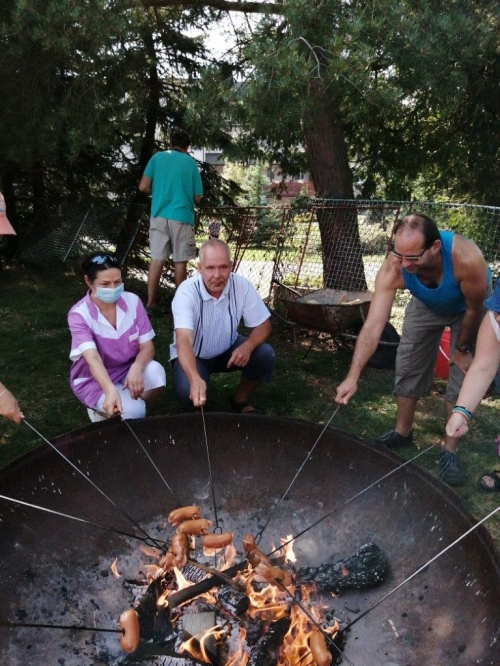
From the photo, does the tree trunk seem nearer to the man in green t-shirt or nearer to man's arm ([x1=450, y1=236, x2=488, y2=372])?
the man in green t-shirt

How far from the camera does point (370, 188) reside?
728cm

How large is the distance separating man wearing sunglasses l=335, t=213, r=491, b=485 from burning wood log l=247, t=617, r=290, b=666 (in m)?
1.08

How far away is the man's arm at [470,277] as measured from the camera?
3166mm

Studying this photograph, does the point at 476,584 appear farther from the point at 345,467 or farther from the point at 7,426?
the point at 7,426

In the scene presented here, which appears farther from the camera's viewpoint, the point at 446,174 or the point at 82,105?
the point at 446,174

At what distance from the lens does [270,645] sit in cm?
224

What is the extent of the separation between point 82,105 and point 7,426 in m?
2.96

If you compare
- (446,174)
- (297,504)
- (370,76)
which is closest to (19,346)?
(297,504)

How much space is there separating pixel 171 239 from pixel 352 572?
4664 mm

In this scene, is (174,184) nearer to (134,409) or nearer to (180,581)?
(134,409)

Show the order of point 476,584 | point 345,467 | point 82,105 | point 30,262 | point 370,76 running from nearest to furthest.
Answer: point 476,584
point 345,467
point 370,76
point 82,105
point 30,262

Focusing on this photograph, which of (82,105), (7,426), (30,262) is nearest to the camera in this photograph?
(7,426)

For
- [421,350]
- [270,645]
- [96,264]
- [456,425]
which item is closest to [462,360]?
[421,350]

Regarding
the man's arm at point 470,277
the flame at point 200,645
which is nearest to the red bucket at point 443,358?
the man's arm at point 470,277
